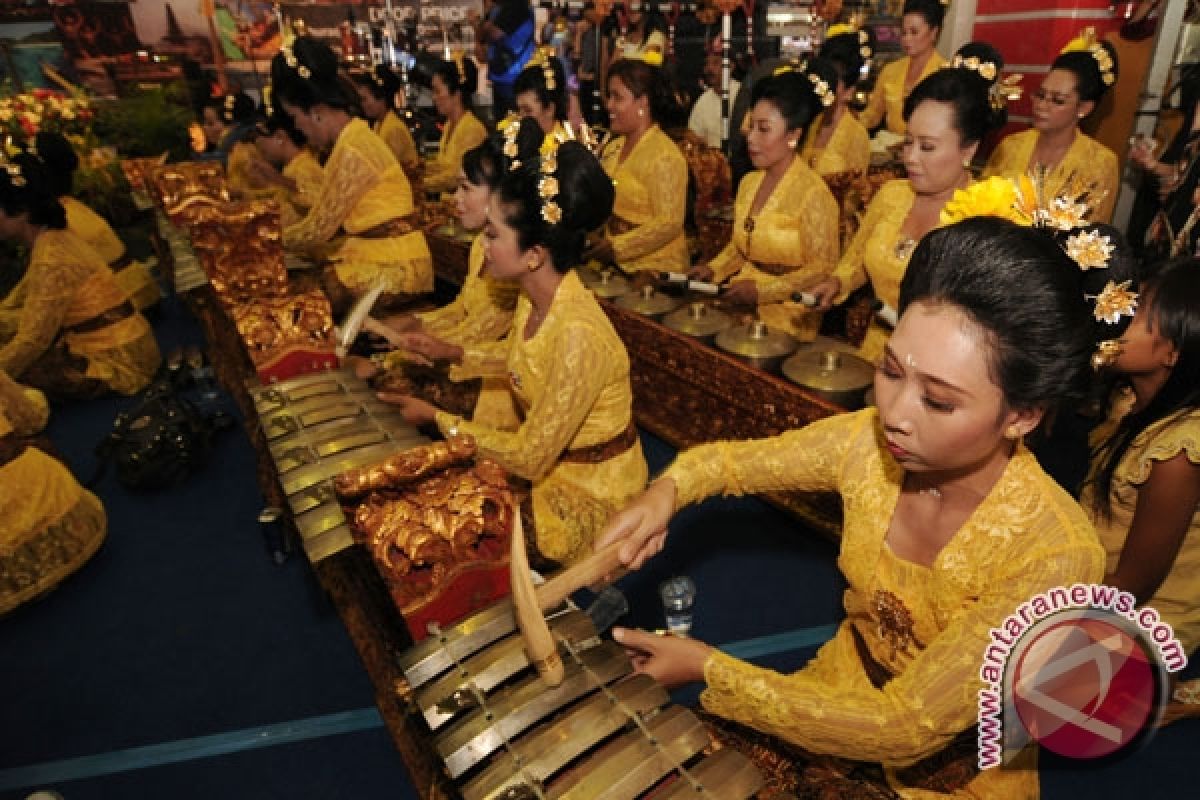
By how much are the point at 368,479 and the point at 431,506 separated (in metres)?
0.16

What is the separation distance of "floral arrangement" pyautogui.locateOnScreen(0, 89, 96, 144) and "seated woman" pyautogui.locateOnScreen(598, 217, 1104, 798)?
6.31m

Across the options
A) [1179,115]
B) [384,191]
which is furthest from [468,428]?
[1179,115]

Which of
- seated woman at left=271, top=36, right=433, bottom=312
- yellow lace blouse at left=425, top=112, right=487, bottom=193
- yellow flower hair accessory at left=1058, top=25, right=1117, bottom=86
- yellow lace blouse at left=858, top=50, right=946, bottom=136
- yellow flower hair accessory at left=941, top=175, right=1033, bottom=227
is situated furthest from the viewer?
yellow lace blouse at left=425, top=112, right=487, bottom=193

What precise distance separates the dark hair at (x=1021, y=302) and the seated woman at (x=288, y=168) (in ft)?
18.3

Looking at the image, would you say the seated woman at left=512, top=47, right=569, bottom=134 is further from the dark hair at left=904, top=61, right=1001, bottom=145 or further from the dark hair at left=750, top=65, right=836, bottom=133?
the dark hair at left=904, top=61, right=1001, bottom=145

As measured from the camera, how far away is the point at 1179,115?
5641 millimetres

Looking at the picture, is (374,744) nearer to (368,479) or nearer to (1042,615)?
(368,479)

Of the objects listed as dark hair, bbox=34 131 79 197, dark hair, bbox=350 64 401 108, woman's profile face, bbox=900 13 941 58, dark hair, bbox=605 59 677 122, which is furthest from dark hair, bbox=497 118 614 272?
dark hair, bbox=350 64 401 108

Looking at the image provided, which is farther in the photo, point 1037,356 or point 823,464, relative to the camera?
point 823,464

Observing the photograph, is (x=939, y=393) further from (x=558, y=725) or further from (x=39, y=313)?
(x=39, y=313)

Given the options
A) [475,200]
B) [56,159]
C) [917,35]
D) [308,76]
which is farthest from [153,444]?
[917,35]

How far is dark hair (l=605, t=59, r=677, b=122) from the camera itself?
15.3 feet

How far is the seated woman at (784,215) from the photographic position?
3703 mm

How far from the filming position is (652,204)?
4.74 metres
